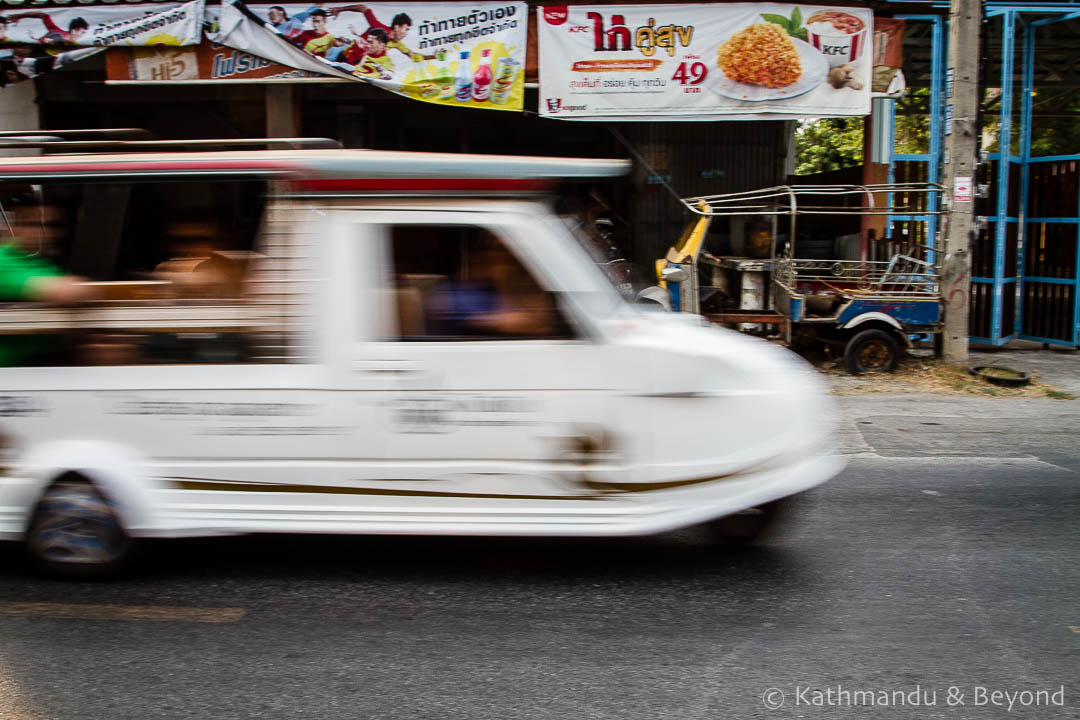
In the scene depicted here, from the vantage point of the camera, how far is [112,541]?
463 cm

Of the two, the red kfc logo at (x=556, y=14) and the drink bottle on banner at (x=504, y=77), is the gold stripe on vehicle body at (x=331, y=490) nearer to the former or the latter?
the drink bottle on banner at (x=504, y=77)

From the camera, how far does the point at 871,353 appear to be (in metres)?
10.4

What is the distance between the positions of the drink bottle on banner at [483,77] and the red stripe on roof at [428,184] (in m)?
7.26

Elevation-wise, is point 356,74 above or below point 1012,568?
above

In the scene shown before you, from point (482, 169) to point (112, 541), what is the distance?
2510 mm

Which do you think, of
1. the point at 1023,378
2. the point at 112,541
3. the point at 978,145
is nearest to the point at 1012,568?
the point at 112,541

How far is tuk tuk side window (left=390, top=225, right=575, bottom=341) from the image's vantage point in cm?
445

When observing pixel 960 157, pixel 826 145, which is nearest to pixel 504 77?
pixel 960 157

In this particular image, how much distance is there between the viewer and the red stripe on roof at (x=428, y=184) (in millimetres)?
4363

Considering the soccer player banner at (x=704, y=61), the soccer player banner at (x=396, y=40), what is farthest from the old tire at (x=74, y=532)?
the soccer player banner at (x=704, y=61)

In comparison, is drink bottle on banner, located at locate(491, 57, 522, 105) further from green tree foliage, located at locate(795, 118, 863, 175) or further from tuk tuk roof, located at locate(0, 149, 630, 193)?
green tree foliage, located at locate(795, 118, 863, 175)

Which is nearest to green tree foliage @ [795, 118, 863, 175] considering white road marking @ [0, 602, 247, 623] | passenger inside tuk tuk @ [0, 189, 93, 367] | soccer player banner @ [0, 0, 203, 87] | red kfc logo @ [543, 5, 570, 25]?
red kfc logo @ [543, 5, 570, 25]

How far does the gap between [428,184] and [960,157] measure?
7977mm

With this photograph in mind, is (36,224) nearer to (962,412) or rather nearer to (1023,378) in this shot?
(962,412)
